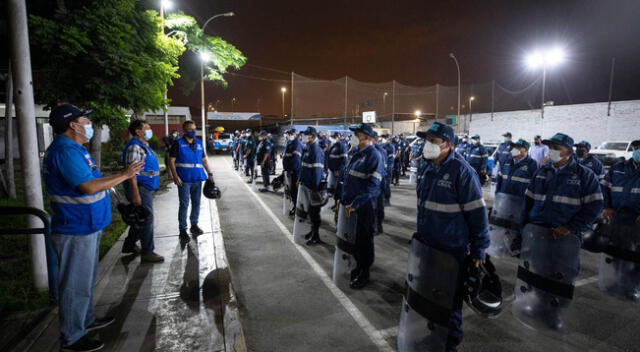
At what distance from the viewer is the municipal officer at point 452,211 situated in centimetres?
284

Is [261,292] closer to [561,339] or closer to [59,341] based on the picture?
[59,341]

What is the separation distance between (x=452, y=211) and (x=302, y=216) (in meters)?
3.74

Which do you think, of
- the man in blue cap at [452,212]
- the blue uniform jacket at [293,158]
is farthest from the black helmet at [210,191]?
the man in blue cap at [452,212]

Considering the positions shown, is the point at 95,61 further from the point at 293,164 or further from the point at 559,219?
the point at 559,219

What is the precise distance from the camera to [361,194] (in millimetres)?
4438

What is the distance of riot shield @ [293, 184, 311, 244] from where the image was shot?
6348 millimetres

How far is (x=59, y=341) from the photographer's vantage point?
127 inches

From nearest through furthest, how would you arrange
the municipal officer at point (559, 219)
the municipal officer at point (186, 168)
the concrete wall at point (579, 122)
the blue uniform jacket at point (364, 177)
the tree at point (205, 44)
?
the municipal officer at point (559, 219) → the blue uniform jacket at point (364, 177) → the municipal officer at point (186, 168) → the tree at point (205, 44) → the concrete wall at point (579, 122)

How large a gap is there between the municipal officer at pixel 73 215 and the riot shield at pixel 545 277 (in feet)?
12.9

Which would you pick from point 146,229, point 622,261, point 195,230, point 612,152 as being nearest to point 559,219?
point 622,261

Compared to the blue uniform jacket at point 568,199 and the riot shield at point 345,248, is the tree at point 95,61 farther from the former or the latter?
the blue uniform jacket at point 568,199

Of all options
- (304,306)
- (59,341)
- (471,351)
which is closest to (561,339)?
(471,351)

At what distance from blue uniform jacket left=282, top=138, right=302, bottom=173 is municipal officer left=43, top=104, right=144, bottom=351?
5563 mm

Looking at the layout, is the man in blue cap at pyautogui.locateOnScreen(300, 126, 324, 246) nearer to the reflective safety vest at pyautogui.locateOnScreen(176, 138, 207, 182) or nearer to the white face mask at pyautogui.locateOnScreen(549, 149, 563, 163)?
the reflective safety vest at pyautogui.locateOnScreen(176, 138, 207, 182)
